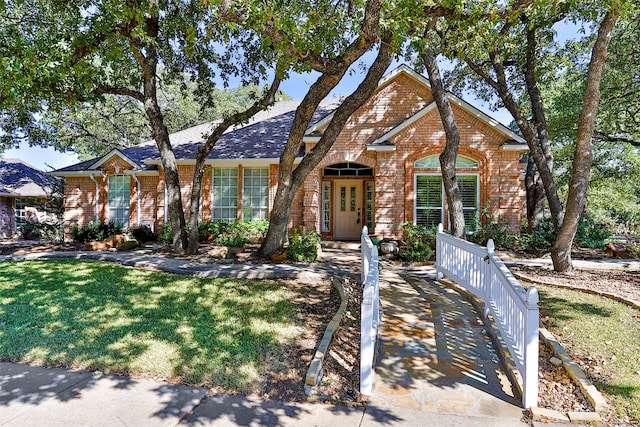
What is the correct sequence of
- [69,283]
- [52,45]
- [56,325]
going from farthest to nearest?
[52,45]
[69,283]
[56,325]

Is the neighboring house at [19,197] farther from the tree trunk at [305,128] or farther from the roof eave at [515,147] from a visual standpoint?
the roof eave at [515,147]

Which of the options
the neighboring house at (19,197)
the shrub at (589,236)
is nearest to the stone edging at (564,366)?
the shrub at (589,236)

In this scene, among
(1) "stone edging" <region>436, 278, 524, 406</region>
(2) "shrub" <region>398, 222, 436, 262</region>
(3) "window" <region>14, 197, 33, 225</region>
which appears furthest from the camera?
(3) "window" <region>14, 197, 33, 225</region>

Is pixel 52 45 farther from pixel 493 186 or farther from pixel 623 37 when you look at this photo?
pixel 623 37

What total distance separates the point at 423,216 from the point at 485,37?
617cm

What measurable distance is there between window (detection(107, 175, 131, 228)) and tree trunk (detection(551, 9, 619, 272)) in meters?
16.3

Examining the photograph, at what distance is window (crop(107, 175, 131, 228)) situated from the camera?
1592cm

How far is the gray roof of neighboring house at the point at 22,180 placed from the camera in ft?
68.4

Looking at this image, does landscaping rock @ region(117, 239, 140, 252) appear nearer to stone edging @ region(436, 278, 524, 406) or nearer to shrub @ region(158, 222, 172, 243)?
shrub @ region(158, 222, 172, 243)

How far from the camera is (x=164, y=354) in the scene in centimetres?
442

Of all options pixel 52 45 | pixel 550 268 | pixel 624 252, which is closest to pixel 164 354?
pixel 52 45

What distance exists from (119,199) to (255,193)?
646cm

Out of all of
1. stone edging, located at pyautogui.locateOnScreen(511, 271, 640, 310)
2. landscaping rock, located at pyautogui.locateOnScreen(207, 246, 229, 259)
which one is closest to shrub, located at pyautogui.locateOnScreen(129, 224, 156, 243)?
landscaping rock, located at pyautogui.locateOnScreen(207, 246, 229, 259)

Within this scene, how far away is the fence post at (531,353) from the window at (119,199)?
16316 mm
